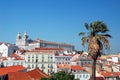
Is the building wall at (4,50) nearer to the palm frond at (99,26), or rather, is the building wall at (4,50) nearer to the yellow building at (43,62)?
the yellow building at (43,62)

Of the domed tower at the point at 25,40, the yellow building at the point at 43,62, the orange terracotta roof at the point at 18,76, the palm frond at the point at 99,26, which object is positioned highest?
the domed tower at the point at 25,40

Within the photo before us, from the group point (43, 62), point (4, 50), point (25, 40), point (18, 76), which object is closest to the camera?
point (18, 76)

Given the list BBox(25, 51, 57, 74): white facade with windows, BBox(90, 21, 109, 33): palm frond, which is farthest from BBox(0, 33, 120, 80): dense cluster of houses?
BBox(90, 21, 109, 33): palm frond

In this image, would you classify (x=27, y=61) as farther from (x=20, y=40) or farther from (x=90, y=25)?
(x=20, y=40)

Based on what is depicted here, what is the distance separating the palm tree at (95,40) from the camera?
18.3 m

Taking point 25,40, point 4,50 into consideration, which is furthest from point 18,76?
point 25,40

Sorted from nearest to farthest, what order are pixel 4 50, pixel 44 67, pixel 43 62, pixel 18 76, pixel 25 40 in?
pixel 18 76
pixel 44 67
pixel 43 62
pixel 4 50
pixel 25 40

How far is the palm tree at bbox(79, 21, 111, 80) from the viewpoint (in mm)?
18344

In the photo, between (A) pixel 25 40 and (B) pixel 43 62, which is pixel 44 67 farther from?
(A) pixel 25 40

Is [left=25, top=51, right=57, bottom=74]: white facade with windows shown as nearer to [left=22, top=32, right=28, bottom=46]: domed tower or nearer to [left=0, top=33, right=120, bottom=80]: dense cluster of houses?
[left=0, top=33, right=120, bottom=80]: dense cluster of houses

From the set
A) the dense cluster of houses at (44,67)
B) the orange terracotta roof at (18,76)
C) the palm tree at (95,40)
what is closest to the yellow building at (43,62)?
the dense cluster of houses at (44,67)

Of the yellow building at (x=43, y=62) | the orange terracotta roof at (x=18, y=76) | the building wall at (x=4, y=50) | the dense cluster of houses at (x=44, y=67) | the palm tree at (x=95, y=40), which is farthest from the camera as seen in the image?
the building wall at (x=4, y=50)

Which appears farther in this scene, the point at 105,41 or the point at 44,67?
the point at 44,67

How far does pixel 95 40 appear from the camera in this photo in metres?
18.6
